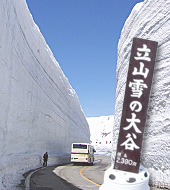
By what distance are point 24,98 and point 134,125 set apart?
17.1 metres

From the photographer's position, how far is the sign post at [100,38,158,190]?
431 centimetres

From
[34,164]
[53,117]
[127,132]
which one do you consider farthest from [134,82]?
[53,117]

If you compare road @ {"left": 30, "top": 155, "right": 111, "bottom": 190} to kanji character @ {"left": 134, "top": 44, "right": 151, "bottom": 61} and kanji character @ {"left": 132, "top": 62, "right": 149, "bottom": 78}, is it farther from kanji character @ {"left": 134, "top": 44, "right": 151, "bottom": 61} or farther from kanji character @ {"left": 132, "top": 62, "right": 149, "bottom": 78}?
kanji character @ {"left": 134, "top": 44, "right": 151, "bottom": 61}

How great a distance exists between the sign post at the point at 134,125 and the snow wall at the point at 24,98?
6.19m

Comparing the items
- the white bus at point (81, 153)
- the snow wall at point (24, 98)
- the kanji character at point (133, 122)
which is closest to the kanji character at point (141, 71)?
the kanji character at point (133, 122)

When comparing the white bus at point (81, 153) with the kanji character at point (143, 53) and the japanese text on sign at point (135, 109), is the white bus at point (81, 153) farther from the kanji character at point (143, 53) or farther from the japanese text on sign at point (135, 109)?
the kanji character at point (143, 53)

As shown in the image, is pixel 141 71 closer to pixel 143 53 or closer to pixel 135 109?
pixel 143 53

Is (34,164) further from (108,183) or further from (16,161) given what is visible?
(108,183)

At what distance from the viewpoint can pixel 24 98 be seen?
20406mm

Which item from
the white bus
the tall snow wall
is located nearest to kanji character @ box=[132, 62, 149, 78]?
the tall snow wall

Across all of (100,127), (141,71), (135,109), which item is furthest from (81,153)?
(100,127)

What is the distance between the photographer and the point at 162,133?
8.07 meters

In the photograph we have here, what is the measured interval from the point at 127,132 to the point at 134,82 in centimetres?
88

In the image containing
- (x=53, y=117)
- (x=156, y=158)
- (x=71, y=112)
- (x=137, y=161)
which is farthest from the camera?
(x=71, y=112)
